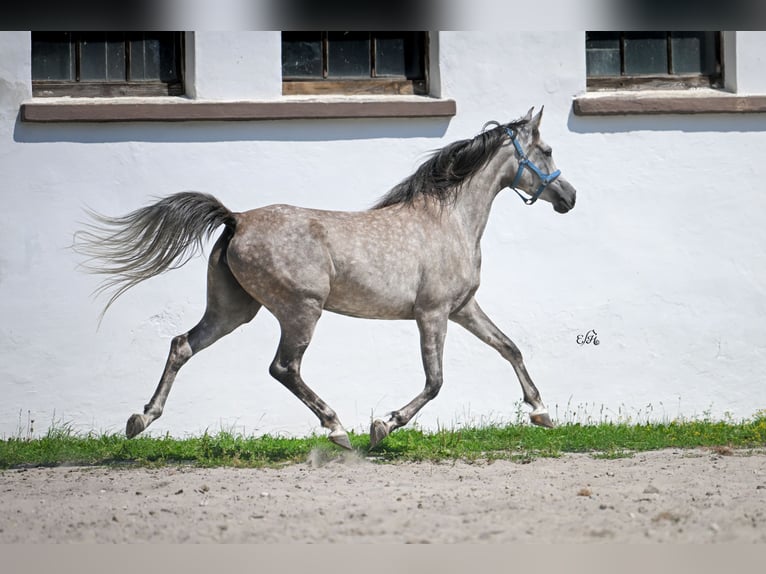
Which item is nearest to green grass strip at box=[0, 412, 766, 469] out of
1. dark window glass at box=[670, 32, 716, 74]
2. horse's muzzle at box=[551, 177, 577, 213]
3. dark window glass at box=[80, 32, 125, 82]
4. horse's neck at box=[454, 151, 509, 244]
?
horse's neck at box=[454, 151, 509, 244]

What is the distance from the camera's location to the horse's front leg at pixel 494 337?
24.7ft

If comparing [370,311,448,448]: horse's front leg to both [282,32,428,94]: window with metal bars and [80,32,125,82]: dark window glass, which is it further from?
[80,32,125,82]: dark window glass

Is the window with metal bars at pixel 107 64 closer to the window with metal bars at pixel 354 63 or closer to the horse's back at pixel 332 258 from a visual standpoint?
the window with metal bars at pixel 354 63

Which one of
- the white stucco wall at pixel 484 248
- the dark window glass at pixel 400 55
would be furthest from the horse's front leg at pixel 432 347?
the dark window glass at pixel 400 55

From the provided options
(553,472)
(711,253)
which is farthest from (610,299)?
(553,472)

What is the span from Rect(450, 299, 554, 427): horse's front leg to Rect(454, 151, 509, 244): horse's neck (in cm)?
53

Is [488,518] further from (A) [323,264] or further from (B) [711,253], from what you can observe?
(B) [711,253]

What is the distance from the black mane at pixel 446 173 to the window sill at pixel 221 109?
3.18 ft

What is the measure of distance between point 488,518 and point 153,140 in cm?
444

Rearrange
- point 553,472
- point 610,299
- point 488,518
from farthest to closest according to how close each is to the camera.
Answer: point 610,299
point 553,472
point 488,518

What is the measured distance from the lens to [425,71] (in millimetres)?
8656

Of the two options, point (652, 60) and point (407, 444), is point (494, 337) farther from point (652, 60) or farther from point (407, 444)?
point (652, 60)

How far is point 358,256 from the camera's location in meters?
7.04

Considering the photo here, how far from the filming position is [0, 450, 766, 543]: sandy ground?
15.6ft
